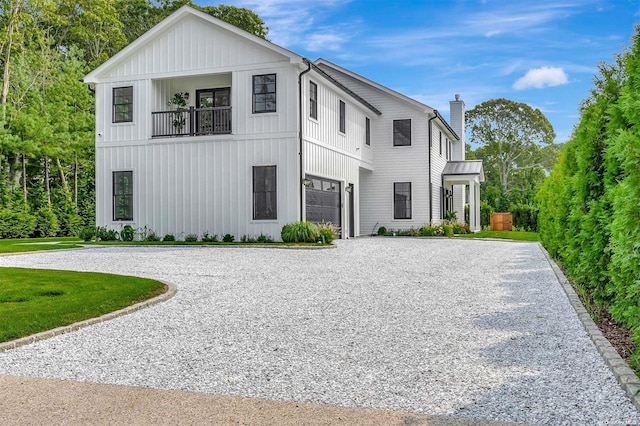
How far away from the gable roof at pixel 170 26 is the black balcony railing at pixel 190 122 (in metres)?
2.33

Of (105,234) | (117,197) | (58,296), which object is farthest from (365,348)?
(117,197)

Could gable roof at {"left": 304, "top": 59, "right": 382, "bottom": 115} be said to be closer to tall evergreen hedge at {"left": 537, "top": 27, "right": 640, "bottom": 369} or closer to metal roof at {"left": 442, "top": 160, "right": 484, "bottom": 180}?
metal roof at {"left": 442, "top": 160, "right": 484, "bottom": 180}

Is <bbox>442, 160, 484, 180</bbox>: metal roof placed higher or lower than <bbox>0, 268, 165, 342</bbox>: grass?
higher

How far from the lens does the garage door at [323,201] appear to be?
20703 millimetres

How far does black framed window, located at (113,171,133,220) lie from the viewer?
21188 millimetres

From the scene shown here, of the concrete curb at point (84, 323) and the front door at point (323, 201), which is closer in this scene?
the concrete curb at point (84, 323)

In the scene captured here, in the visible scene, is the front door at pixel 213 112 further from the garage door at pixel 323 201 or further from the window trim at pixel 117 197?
the garage door at pixel 323 201

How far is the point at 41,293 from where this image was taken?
874cm

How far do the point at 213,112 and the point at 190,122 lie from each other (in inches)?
36.6

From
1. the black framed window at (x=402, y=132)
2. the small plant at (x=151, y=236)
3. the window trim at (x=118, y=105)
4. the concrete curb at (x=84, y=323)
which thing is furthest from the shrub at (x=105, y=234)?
the black framed window at (x=402, y=132)

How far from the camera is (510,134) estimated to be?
54.7m

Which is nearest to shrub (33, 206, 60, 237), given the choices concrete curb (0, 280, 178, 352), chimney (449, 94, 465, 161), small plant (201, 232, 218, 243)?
small plant (201, 232, 218, 243)

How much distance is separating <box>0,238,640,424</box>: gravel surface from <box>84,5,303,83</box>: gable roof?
10537 mm

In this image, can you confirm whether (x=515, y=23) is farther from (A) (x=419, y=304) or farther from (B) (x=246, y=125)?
(A) (x=419, y=304)
